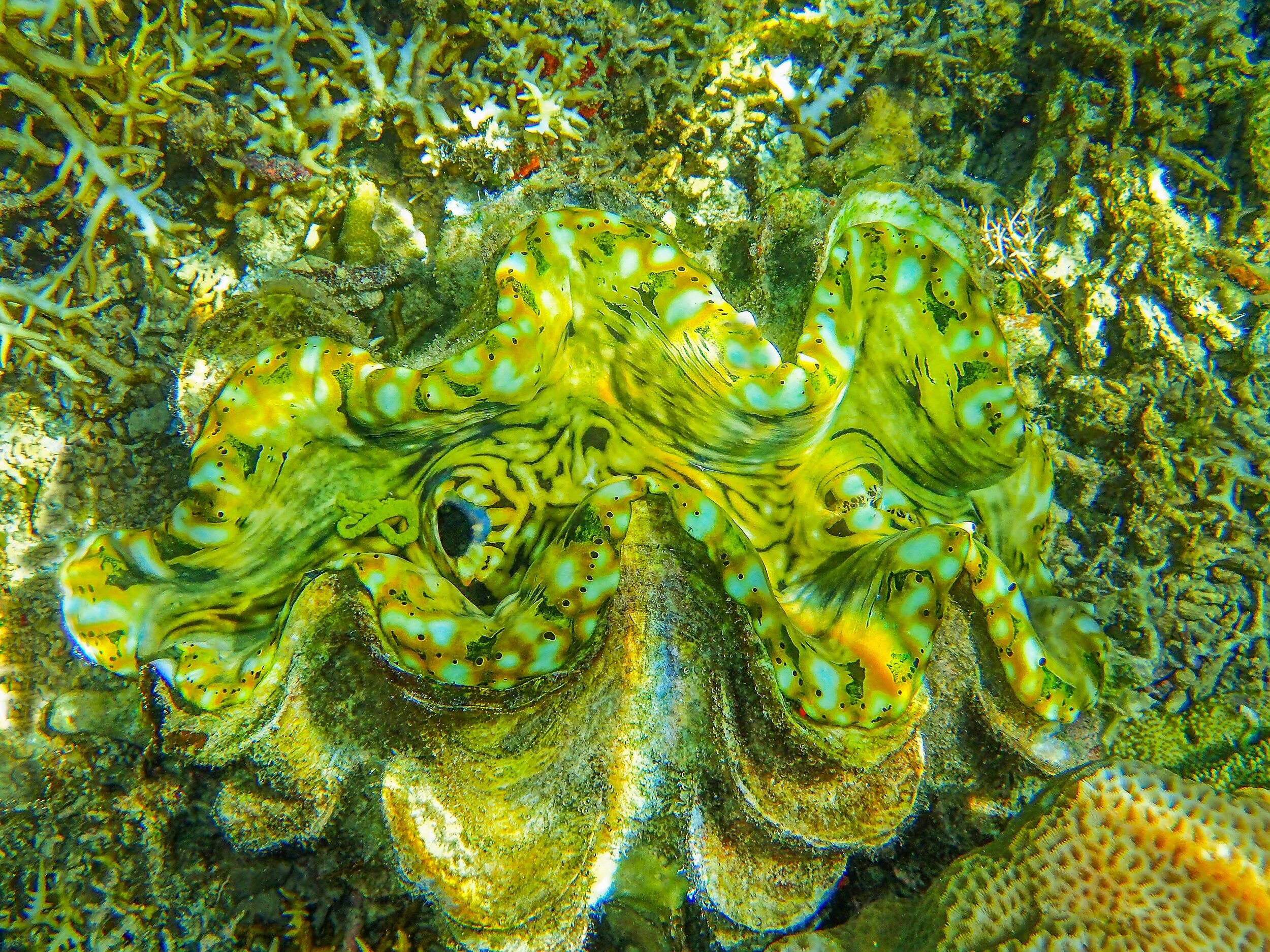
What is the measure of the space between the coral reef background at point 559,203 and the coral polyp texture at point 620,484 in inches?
9.7

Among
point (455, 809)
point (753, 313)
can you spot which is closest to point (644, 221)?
point (753, 313)

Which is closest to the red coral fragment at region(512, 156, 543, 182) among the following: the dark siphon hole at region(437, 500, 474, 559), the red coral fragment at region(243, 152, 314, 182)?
the red coral fragment at region(243, 152, 314, 182)

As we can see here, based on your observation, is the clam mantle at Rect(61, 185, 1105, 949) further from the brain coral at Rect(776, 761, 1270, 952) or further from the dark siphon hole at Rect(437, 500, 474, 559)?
the brain coral at Rect(776, 761, 1270, 952)

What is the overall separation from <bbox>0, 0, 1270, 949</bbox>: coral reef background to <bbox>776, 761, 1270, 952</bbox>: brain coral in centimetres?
31

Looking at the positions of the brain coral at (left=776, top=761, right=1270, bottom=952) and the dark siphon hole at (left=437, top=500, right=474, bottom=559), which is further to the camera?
the dark siphon hole at (left=437, top=500, right=474, bottom=559)

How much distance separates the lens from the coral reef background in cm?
218

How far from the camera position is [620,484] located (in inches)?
73.0

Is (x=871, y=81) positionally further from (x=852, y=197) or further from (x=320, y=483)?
(x=320, y=483)

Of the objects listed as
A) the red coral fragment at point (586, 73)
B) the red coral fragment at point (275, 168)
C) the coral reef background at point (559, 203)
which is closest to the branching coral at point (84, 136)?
the coral reef background at point (559, 203)

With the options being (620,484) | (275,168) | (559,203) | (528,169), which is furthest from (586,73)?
(620,484)

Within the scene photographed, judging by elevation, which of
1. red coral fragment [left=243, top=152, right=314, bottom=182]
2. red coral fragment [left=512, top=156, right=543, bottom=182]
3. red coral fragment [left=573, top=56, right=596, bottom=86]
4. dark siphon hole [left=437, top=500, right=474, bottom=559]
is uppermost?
red coral fragment [left=573, top=56, right=596, bottom=86]

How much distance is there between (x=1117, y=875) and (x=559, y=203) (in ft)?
8.38

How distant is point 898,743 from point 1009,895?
46 centimetres

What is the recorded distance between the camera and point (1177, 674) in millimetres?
2314
